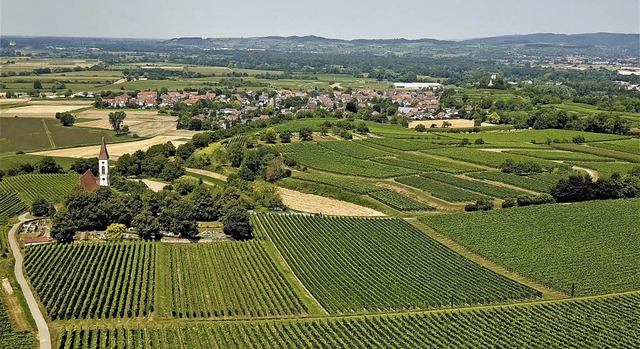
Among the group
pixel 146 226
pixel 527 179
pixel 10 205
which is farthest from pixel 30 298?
pixel 527 179

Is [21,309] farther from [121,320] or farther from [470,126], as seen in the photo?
[470,126]

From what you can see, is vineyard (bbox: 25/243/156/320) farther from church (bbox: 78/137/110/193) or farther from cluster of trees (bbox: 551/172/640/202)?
cluster of trees (bbox: 551/172/640/202)

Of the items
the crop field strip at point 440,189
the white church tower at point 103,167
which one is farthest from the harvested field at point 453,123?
the white church tower at point 103,167

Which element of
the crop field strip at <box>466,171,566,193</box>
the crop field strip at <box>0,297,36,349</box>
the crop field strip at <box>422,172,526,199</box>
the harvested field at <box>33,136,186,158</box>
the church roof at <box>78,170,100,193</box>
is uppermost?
the church roof at <box>78,170,100,193</box>

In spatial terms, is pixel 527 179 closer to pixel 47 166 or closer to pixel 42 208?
pixel 42 208

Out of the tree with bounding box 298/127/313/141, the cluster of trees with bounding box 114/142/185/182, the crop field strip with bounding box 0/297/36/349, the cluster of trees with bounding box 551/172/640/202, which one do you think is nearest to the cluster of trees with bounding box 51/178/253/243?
the crop field strip with bounding box 0/297/36/349

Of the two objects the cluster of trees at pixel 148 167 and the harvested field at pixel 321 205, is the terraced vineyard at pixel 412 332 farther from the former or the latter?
the cluster of trees at pixel 148 167
